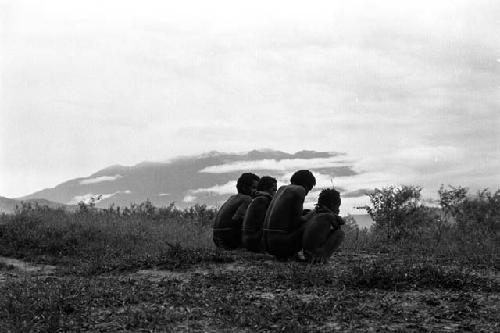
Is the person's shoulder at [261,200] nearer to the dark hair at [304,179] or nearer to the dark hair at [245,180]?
the dark hair at [304,179]

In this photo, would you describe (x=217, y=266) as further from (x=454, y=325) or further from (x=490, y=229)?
(x=490, y=229)

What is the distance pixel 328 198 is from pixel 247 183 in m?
2.97

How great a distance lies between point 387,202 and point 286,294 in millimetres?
14728

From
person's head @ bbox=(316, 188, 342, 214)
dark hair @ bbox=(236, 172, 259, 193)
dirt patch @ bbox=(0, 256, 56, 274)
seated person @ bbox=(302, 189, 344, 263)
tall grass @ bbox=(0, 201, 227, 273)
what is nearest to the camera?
seated person @ bbox=(302, 189, 344, 263)

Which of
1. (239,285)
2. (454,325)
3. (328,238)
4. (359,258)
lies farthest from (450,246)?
(454,325)

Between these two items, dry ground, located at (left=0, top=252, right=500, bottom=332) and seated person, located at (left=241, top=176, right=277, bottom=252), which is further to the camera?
seated person, located at (left=241, top=176, right=277, bottom=252)

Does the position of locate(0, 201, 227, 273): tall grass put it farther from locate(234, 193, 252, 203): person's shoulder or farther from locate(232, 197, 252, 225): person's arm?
locate(234, 193, 252, 203): person's shoulder

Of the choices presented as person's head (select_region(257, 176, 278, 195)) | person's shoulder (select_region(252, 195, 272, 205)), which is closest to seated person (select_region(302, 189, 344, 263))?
person's shoulder (select_region(252, 195, 272, 205))

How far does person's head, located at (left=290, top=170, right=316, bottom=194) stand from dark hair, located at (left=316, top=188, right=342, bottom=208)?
0.45 m

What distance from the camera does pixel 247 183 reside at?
1586cm

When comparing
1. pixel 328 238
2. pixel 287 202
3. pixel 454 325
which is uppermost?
pixel 287 202

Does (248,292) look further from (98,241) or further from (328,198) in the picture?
(98,241)

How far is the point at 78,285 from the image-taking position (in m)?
10.6

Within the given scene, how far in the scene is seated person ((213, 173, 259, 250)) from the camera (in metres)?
15.6
